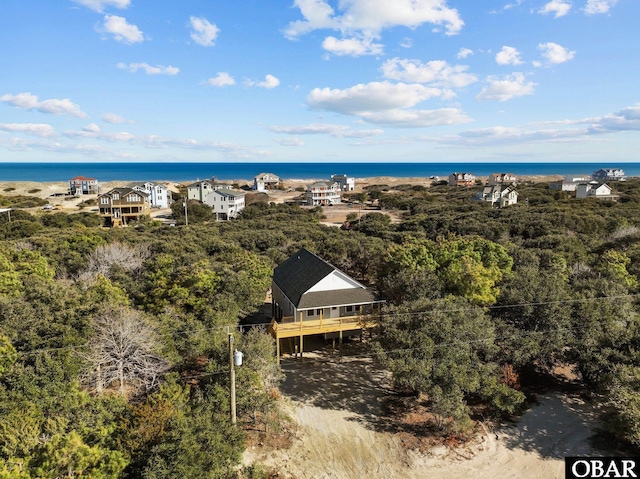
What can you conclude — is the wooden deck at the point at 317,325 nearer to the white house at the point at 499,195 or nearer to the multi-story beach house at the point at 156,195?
the white house at the point at 499,195

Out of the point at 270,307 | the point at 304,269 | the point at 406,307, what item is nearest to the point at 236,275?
the point at 304,269

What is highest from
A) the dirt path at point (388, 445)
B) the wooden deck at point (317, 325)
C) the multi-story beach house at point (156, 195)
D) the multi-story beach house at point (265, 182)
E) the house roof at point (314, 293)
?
the multi-story beach house at point (265, 182)

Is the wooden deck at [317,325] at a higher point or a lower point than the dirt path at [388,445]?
higher

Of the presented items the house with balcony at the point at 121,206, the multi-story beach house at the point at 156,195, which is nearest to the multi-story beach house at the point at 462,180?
the multi-story beach house at the point at 156,195

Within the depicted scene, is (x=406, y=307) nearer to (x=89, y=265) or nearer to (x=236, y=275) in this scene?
(x=236, y=275)

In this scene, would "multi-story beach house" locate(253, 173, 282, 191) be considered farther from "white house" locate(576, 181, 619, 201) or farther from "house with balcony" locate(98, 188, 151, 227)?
"white house" locate(576, 181, 619, 201)

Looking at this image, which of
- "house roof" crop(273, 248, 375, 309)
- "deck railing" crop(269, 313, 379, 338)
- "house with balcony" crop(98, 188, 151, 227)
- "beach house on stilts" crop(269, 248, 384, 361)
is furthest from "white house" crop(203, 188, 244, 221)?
"deck railing" crop(269, 313, 379, 338)
